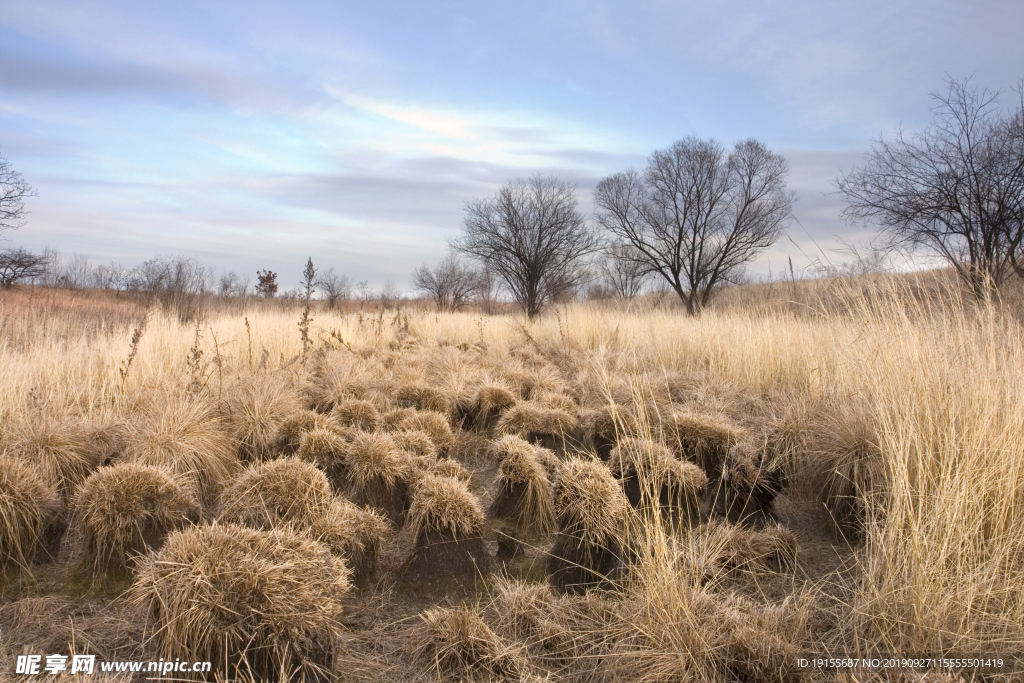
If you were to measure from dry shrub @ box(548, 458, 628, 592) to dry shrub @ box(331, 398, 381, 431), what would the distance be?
210cm

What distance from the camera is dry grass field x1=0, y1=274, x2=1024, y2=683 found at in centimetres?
222

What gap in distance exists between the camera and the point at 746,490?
13.0ft

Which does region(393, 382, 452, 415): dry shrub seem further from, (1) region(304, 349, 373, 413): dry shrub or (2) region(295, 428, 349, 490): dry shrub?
(2) region(295, 428, 349, 490): dry shrub

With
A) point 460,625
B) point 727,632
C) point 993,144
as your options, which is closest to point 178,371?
point 460,625

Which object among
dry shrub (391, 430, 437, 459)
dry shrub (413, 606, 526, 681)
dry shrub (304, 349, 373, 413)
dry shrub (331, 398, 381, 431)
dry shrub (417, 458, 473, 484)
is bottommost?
dry shrub (413, 606, 526, 681)

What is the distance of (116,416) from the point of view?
14.3 ft

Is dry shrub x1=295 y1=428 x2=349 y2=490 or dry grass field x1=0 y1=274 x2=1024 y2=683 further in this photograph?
dry shrub x1=295 y1=428 x2=349 y2=490

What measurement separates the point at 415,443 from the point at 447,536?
4.09 feet

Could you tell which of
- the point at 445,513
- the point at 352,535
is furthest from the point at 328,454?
the point at 445,513

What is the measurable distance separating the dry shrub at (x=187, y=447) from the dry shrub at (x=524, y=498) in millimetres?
1930

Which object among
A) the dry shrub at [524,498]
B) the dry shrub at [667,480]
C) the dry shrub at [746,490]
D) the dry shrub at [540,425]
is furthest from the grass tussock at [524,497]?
the dry shrub at [746,490]

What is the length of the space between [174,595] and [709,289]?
2592 centimetres

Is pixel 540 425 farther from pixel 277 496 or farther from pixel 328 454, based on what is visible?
pixel 277 496

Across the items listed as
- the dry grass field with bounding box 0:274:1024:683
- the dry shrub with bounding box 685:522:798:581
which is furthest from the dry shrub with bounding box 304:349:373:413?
the dry shrub with bounding box 685:522:798:581
